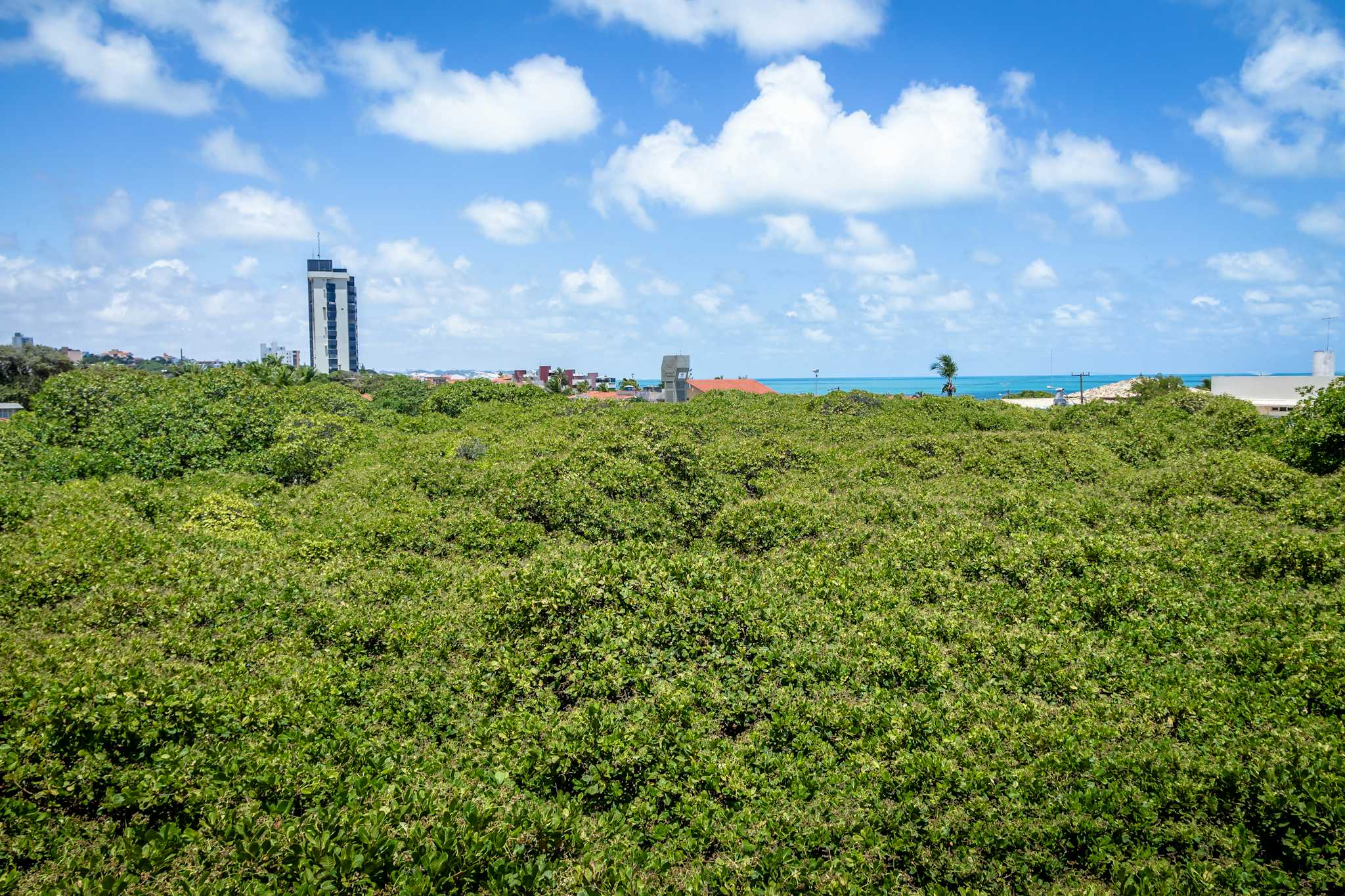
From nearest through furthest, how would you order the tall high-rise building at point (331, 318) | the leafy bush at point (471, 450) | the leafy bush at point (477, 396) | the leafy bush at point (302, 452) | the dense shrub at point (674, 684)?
the dense shrub at point (674, 684) → the leafy bush at point (302, 452) → the leafy bush at point (471, 450) → the leafy bush at point (477, 396) → the tall high-rise building at point (331, 318)

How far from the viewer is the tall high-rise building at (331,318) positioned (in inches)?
6097

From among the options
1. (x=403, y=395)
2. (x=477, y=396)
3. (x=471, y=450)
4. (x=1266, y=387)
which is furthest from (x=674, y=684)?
(x=1266, y=387)

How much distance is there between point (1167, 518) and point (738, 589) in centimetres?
995

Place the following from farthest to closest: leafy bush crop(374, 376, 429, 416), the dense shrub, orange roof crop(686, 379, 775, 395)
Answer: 1. orange roof crop(686, 379, 775, 395)
2. leafy bush crop(374, 376, 429, 416)
3. the dense shrub

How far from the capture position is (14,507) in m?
14.1

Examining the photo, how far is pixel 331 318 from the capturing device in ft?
514

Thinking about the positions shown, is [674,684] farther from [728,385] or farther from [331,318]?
[331,318]

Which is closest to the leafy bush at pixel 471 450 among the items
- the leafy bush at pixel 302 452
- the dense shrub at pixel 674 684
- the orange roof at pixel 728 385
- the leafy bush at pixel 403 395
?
the leafy bush at pixel 302 452

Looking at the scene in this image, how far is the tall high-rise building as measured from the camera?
154875 millimetres

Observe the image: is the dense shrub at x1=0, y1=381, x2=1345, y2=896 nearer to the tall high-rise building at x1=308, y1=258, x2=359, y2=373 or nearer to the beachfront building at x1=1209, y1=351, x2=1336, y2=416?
the beachfront building at x1=1209, y1=351, x2=1336, y2=416

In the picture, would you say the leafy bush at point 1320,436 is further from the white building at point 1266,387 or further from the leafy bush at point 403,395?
the leafy bush at point 403,395

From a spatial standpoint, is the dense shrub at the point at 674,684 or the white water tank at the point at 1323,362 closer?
the dense shrub at the point at 674,684

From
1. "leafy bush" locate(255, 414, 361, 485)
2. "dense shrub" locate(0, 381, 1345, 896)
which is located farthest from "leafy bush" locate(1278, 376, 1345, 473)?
"leafy bush" locate(255, 414, 361, 485)

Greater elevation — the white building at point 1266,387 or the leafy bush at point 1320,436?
the white building at point 1266,387
